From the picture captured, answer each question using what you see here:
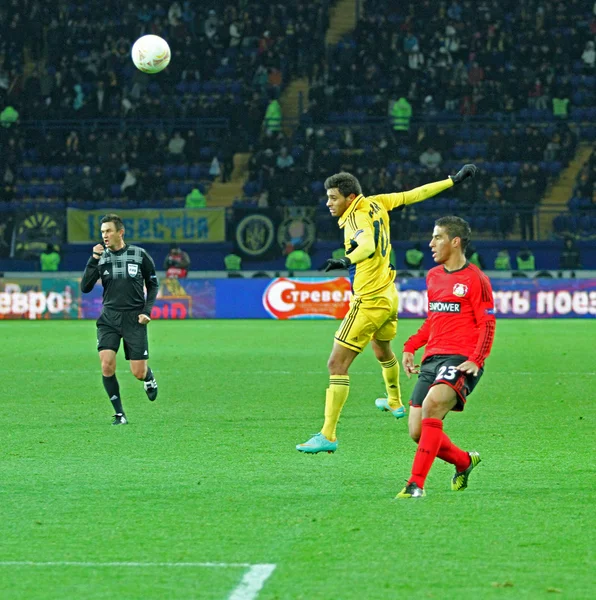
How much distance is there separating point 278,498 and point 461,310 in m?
1.56

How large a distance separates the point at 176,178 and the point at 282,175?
3284 millimetres

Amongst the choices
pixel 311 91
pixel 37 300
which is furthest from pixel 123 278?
pixel 311 91

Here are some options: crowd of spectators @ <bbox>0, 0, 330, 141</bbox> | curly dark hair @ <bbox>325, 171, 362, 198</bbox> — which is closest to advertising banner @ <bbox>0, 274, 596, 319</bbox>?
crowd of spectators @ <bbox>0, 0, 330, 141</bbox>

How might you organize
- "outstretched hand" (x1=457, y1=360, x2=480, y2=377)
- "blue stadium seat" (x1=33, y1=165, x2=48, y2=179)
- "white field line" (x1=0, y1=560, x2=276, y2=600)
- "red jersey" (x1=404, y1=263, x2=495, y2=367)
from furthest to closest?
1. "blue stadium seat" (x1=33, y1=165, x2=48, y2=179)
2. "red jersey" (x1=404, y1=263, x2=495, y2=367)
3. "outstretched hand" (x1=457, y1=360, x2=480, y2=377)
4. "white field line" (x1=0, y1=560, x2=276, y2=600)

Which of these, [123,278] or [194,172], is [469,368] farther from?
[194,172]

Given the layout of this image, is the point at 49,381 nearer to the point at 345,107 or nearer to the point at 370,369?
the point at 370,369

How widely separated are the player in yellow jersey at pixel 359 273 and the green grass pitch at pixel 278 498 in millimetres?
442

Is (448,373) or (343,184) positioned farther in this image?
(343,184)

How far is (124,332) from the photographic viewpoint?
11.3 meters

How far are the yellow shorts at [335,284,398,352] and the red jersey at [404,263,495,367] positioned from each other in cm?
229

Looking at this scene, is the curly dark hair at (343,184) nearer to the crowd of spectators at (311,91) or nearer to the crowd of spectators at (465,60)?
the crowd of spectators at (311,91)

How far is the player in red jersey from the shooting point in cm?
694

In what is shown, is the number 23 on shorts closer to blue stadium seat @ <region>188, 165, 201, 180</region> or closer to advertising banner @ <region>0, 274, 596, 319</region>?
advertising banner @ <region>0, 274, 596, 319</region>

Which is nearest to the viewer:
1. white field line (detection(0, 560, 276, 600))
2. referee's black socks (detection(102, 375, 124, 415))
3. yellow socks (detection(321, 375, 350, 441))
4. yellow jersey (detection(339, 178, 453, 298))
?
white field line (detection(0, 560, 276, 600))
